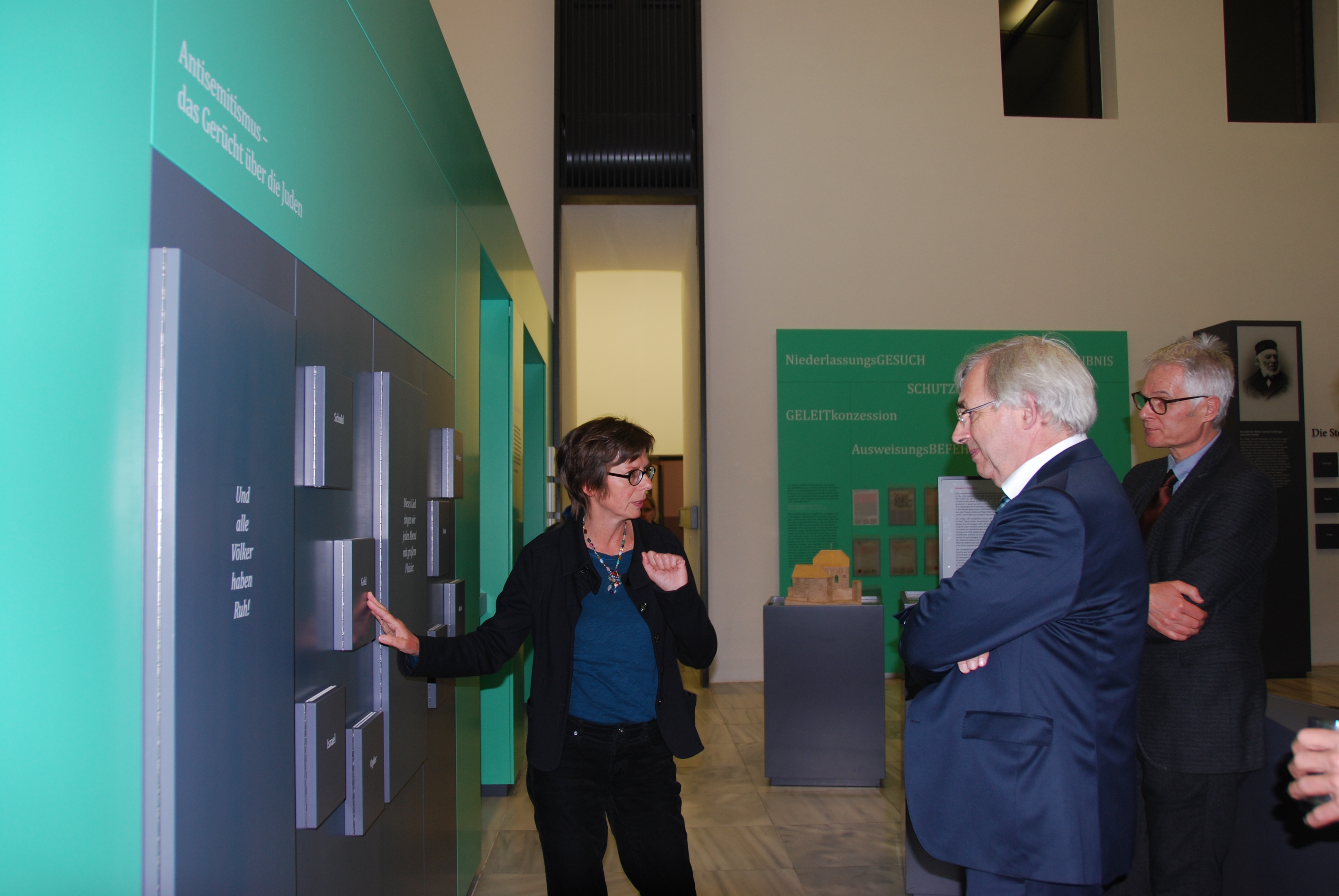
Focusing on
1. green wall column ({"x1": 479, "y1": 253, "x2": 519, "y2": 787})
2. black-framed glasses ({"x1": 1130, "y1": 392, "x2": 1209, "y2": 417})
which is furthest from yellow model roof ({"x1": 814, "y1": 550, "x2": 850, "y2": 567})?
black-framed glasses ({"x1": 1130, "y1": 392, "x2": 1209, "y2": 417})

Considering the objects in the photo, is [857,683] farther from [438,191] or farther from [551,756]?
[438,191]

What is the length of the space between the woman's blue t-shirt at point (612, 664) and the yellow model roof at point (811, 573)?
8.34ft

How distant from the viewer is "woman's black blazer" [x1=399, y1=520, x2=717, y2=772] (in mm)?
2037

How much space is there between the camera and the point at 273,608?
1281mm

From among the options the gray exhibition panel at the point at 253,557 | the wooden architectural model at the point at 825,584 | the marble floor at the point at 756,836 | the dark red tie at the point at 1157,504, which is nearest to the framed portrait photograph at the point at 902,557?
the marble floor at the point at 756,836

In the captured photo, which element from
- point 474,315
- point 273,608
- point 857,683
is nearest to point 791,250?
point 857,683

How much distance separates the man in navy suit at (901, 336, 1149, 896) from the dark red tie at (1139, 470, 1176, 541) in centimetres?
101

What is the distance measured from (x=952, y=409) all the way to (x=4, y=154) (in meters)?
6.81

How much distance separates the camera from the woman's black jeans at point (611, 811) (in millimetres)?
2033

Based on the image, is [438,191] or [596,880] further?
[438,191]

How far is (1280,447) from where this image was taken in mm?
6832

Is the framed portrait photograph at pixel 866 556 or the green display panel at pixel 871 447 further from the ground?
the green display panel at pixel 871 447

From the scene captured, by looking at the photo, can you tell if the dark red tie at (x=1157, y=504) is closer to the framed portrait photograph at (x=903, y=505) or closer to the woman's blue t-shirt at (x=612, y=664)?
the woman's blue t-shirt at (x=612, y=664)

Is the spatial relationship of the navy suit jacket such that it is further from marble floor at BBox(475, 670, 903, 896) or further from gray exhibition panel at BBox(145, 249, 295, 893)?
marble floor at BBox(475, 670, 903, 896)
